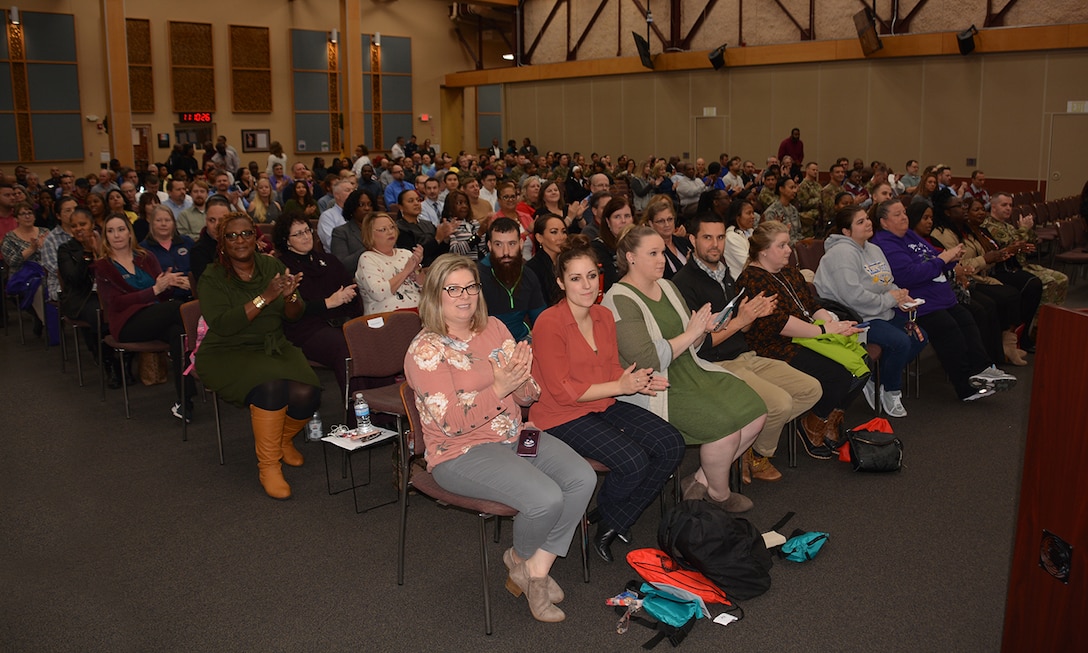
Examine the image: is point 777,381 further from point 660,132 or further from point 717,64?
point 660,132

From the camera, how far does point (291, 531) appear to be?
399 centimetres

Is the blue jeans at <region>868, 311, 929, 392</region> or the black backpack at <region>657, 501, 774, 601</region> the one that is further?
the blue jeans at <region>868, 311, 929, 392</region>

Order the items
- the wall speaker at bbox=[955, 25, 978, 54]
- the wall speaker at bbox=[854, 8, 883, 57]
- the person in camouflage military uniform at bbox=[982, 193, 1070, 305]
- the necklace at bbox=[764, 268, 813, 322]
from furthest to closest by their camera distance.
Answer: the wall speaker at bbox=[854, 8, 883, 57]
the wall speaker at bbox=[955, 25, 978, 54]
the person in camouflage military uniform at bbox=[982, 193, 1070, 305]
the necklace at bbox=[764, 268, 813, 322]

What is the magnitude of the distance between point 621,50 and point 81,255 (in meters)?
16.3

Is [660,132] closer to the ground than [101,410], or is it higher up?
higher up

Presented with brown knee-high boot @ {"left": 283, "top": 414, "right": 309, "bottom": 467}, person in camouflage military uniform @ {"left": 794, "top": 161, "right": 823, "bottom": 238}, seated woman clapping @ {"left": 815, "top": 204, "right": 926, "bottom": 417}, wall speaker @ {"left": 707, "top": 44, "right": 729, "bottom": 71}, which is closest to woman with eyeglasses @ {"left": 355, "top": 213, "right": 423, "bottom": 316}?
brown knee-high boot @ {"left": 283, "top": 414, "right": 309, "bottom": 467}

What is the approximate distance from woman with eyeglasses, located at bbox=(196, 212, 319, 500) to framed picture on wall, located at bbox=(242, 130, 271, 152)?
17.2 m

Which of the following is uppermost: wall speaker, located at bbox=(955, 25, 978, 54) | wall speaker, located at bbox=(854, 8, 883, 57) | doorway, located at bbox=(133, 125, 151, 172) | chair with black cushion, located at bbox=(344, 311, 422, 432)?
wall speaker, located at bbox=(854, 8, 883, 57)

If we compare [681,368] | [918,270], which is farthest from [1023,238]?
[681,368]

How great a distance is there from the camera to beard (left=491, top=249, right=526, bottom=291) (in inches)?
197

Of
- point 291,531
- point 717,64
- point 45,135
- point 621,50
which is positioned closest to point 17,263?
point 291,531

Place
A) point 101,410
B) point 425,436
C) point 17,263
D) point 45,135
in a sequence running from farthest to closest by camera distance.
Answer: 1. point 45,135
2. point 17,263
3. point 101,410
4. point 425,436

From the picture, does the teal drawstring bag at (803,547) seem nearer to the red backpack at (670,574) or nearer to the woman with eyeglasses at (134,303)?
→ the red backpack at (670,574)

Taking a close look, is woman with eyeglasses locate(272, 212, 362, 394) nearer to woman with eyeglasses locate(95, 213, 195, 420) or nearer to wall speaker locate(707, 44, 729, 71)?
woman with eyeglasses locate(95, 213, 195, 420)
